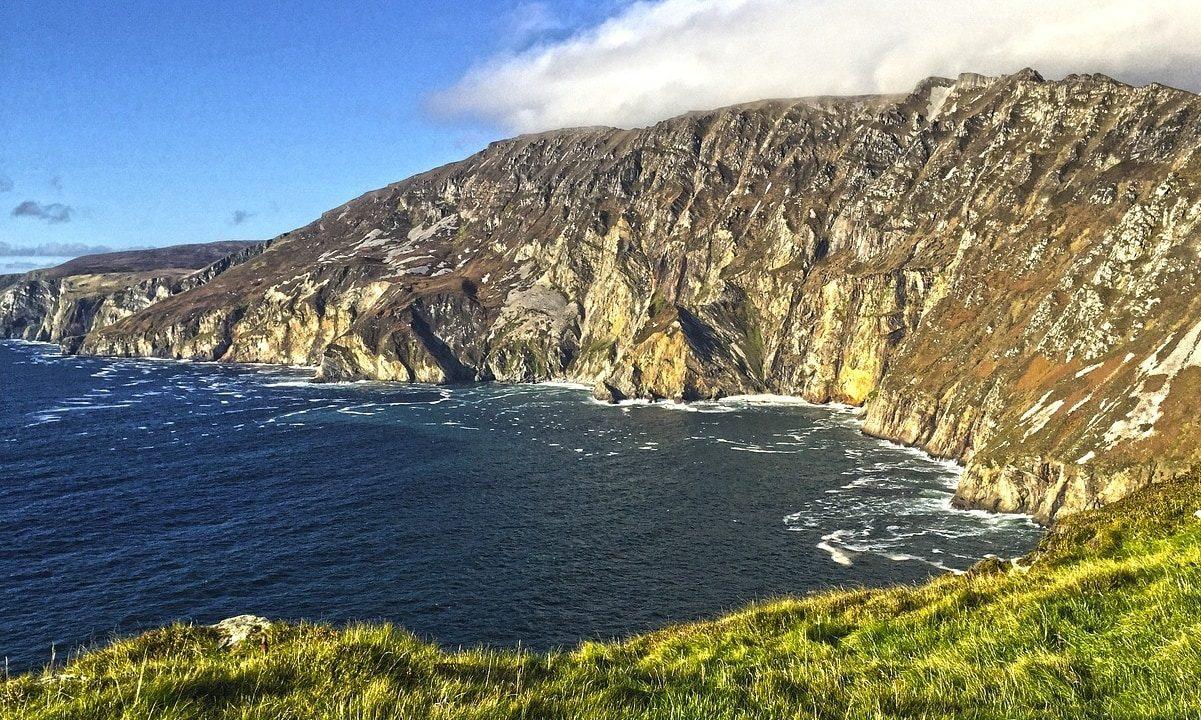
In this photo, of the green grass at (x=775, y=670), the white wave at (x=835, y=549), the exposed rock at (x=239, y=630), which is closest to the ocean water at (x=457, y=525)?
the white wave at (x=835, y=549)

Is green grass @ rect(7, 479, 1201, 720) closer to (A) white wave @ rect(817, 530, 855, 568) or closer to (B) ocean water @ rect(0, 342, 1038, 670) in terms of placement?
(B) ocean water @ rect(0, 342, 1038, 670)

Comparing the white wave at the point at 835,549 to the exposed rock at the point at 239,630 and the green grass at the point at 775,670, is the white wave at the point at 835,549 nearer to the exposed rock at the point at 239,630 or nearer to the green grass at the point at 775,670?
the green grass at the point at 775,670

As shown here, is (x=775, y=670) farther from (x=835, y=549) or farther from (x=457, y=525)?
(x=457, y=525)

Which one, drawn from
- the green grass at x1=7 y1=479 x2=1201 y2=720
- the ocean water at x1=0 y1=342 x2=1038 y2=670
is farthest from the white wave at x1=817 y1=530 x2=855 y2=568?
the green grass at x1=7 y1=479 x2=1201 y2=720

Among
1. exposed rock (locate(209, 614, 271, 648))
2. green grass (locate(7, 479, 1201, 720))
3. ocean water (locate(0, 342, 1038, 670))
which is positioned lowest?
ocean water (locate(0, 342, 1038, 670))

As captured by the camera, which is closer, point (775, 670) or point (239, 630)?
point (775, 670)

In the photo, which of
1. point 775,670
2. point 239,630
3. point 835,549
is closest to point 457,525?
point 835,549

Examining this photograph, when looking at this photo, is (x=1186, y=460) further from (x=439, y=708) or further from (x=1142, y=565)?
(x=439, y=708)

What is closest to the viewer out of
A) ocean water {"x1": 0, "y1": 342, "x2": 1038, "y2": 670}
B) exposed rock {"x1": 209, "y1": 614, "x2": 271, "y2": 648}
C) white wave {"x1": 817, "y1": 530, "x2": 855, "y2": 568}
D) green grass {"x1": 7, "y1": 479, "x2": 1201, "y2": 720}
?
green grass {"x1": 7, "y1": 479, "x2": 1201, "y2": 720}
